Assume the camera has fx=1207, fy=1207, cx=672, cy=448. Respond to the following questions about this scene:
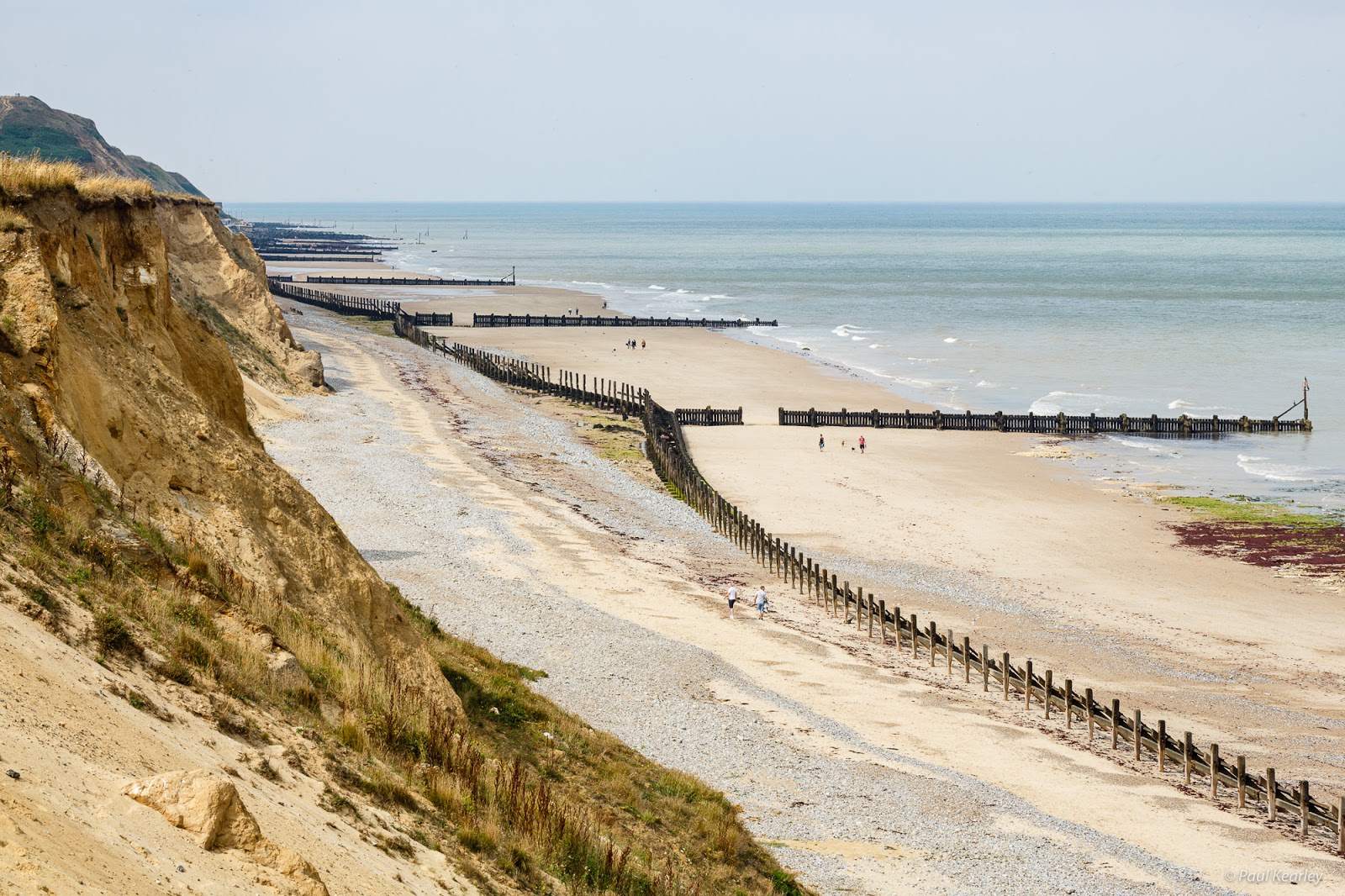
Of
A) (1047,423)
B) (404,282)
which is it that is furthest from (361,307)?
(1047,423)

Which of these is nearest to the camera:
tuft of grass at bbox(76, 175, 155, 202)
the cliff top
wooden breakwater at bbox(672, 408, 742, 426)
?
tuft of grass at bbox(76, 175, 155, 202)

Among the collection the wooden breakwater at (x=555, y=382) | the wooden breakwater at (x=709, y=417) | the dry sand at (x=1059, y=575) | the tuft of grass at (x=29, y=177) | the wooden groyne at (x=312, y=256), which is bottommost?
the dry sand at (x=1059, y=575)

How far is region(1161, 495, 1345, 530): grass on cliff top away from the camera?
3684 cm

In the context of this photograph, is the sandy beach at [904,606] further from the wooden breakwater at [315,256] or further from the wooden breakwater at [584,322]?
the wooden breakwater at [315,256]

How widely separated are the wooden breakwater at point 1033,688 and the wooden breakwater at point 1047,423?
14884 mm

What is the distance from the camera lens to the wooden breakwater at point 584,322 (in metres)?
90.0

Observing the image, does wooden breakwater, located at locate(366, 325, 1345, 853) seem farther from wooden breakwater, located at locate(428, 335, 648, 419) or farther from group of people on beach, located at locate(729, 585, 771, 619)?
wooden breakwater, located at locate(428, 335, 648, 419)

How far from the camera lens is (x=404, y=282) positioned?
120 meters

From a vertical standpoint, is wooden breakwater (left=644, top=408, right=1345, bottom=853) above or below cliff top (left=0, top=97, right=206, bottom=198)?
below

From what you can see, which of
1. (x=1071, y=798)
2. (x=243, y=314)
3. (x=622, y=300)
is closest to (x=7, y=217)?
(x=1071, y=798)

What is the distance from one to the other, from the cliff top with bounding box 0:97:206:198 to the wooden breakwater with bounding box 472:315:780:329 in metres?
58.4

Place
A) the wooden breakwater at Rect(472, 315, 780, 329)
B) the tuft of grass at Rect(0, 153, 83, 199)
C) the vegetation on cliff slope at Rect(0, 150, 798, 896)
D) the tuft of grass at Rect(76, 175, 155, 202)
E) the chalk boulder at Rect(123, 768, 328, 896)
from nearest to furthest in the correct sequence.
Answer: the chalk boulder at Rect(123, 768, 328, 896)
the vegetation on cliff slope at Rect(0, 150, 798, 896)
the tuft of grass at Rect(0, 153, 83, 199)
the tuft of grass at Rect(76, 175, 155, 202)
the wooden breakwater at Rect(472, 315, 780, 329)

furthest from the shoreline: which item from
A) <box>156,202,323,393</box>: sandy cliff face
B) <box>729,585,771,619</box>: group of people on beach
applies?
<box>156,202,323,393</box>: sandy cliff face

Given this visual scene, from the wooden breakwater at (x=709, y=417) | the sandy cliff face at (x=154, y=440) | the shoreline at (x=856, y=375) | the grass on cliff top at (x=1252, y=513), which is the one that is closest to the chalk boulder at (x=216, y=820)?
the sandy cliff face at (x=154, y=440)
